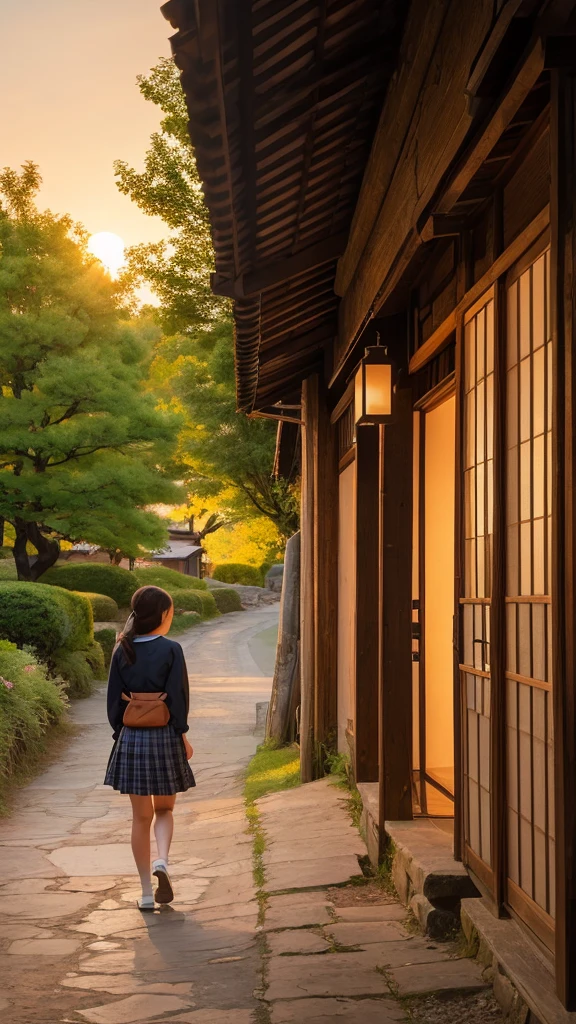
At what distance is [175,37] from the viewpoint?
11.0 ft

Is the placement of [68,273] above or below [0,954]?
above

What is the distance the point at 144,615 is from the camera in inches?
233

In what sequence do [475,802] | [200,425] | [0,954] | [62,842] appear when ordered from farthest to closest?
[200,425] → [62,842] → [0,954] → [475,802]

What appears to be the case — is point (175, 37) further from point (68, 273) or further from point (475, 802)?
point (68, 273)

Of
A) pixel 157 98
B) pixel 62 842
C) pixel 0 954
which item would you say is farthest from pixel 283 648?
pixel 157 98

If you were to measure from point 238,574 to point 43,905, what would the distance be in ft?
150

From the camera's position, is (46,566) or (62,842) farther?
(46,566)

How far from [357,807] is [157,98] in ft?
74.8

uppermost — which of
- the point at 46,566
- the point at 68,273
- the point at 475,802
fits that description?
the point at 68,273

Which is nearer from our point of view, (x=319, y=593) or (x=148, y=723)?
(x=148, y=723)

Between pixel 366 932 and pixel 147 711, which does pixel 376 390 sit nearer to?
pixel 147 711

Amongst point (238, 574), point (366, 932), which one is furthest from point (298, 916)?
point (238, 574)

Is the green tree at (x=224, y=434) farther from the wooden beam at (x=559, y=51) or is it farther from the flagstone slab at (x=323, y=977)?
the wooden beam at (x=559, y=51)

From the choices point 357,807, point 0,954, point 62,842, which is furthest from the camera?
point 62,842
